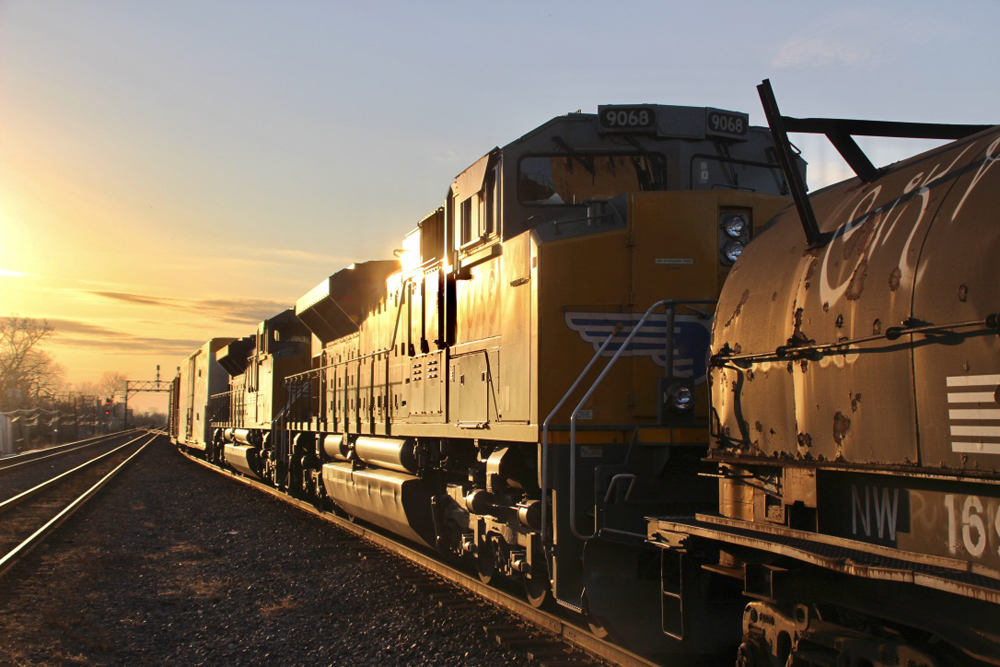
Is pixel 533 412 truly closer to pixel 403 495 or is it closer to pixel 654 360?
pixel 654 360

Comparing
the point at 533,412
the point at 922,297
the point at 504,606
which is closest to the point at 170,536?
the point at 504,606

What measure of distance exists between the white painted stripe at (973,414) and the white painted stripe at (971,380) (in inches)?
3.4

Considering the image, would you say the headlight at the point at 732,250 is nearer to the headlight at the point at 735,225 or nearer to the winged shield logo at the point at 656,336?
the headlight at the point at 735,225

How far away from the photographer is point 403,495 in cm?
970

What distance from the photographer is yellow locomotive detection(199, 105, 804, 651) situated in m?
6.14

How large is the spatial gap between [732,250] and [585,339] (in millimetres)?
1168

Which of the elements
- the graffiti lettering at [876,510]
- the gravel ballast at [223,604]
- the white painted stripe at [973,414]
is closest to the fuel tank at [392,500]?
the gravel ballast at [223,604]

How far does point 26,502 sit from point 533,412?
16.0 m

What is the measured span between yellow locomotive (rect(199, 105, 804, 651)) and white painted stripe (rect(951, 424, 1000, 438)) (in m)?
2.55

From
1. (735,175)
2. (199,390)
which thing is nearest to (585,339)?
(735,175)

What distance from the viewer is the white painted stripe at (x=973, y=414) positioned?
2.92 metres

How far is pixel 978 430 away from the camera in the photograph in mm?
2977

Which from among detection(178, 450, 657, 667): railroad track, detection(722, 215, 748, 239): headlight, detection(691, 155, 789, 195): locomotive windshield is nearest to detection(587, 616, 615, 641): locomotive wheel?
detection(178, 450, 657, 667): railroad track

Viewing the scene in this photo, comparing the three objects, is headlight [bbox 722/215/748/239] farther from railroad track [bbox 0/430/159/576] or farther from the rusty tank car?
railroad track [bbox 0/430/159/576]
